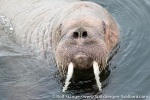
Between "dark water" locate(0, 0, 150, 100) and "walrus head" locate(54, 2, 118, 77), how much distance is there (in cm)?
44

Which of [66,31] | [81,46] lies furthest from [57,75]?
[81,46]

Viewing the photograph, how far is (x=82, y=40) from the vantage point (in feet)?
25.5

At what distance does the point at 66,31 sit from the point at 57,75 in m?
1.06

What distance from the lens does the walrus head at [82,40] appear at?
7816mm

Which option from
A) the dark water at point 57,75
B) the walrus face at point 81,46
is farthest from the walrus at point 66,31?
the dark water at point 57,75

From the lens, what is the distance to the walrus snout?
7.82m

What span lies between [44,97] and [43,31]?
5.41 ft

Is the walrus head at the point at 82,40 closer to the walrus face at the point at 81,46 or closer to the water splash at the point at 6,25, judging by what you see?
the walrus face at the point at 81,46

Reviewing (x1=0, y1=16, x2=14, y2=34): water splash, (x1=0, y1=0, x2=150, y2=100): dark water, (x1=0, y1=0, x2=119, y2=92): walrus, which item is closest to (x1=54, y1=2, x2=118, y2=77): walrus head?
(x1=0, y1=0, x2=119, y2=92): walrus

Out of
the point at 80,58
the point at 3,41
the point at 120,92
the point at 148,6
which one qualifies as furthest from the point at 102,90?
the point at 148,6

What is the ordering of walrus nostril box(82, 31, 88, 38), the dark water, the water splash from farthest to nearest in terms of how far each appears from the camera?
the water splash
the dark water
walrus nostril box(82, 31, 88, 38)

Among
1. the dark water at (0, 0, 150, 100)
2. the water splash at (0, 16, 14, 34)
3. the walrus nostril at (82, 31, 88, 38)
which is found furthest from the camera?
the water splash at (0, 16, 14, 34)

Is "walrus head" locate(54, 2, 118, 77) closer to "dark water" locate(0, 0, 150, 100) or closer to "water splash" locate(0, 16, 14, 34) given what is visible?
"dark water" locate(0, 0, 150, 100)

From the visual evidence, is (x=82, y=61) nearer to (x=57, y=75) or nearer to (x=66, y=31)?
(x=66, y=31)
